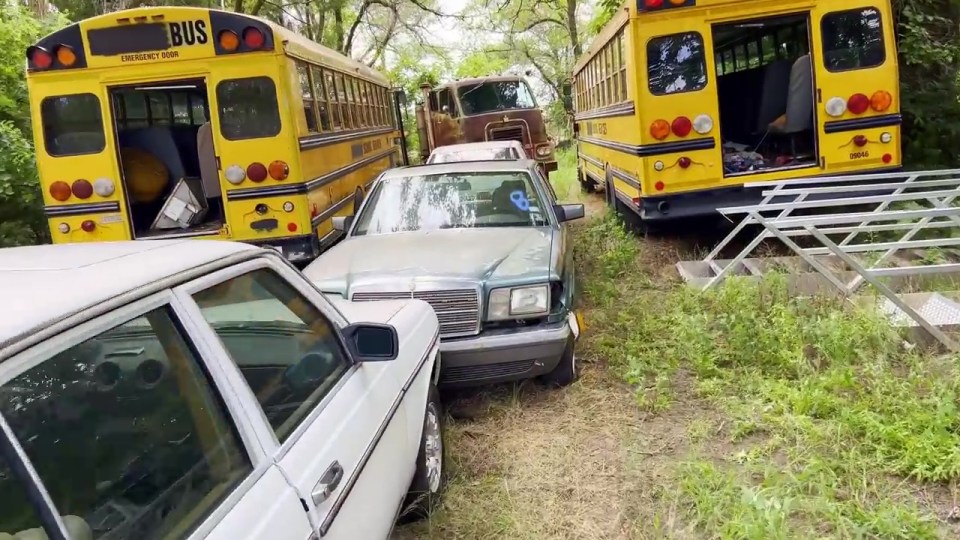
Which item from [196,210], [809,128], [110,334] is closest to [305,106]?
[196,210]

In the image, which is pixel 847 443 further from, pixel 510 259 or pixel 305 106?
pixel 305 106

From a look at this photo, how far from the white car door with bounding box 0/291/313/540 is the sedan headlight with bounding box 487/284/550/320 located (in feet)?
8.33

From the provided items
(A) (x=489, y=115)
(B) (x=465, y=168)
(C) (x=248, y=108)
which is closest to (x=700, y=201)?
(B) (x=465, y=168)

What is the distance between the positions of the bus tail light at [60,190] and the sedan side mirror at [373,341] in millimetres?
5713

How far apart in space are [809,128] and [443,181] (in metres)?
4.28

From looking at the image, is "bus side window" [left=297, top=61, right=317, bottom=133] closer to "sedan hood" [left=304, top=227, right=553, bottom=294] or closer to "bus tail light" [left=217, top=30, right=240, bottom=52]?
"bus tail light" [left=217, top=30, right=240, bottom=52]

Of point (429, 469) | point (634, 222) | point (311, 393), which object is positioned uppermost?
point (311, 393)

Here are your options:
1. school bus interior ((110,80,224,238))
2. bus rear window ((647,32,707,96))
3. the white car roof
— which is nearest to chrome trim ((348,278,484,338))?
the white car roof

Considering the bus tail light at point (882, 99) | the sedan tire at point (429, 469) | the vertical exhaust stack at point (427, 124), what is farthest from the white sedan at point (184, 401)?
the vertical exhaust stack at point (427, 124)

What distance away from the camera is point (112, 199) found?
23.8 feet

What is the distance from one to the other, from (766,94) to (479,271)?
5.82 meters

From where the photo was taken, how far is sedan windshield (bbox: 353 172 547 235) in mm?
5551

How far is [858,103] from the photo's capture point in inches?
276

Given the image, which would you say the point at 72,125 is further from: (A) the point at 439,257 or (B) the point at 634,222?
(B) the point at 634,222
